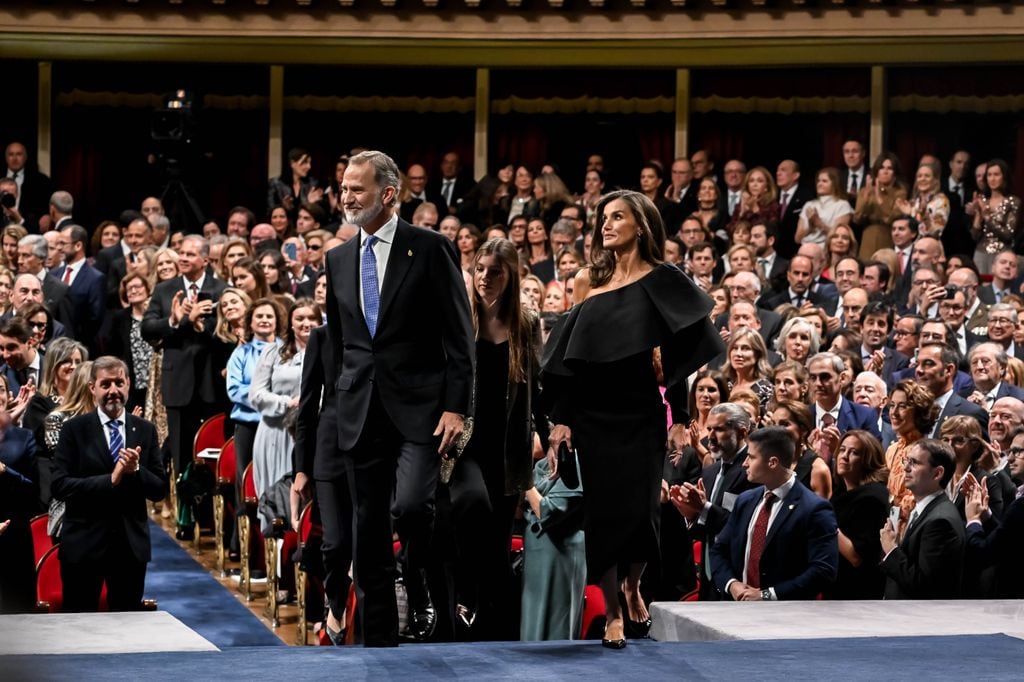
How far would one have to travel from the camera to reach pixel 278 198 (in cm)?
1212

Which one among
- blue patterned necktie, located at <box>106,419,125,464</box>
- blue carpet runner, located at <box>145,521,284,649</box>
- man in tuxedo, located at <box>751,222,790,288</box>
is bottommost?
blue carpet runner, located at <box>145,521,284,649</box>

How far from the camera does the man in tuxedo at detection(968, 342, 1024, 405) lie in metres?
6.62

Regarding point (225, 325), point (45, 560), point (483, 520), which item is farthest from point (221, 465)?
point (483, 520)

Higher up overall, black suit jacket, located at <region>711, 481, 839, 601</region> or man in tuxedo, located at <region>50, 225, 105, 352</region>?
man in tuxedo, located at <region>50, 225, 105, 352</region>

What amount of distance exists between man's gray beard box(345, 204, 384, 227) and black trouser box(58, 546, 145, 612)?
2277mm

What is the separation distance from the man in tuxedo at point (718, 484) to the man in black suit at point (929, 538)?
0.56 metres

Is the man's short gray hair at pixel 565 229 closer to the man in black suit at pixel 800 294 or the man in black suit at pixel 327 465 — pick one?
the man in black suit at pixel 800 294

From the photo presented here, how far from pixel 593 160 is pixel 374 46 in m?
2.56

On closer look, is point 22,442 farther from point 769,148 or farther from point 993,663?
point 769,148

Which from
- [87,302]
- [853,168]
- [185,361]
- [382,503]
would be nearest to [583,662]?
[382,503]

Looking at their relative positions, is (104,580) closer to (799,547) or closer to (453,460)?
(453,460)

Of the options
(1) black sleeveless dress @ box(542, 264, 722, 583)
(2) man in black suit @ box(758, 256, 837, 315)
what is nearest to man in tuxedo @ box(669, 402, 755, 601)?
(1) black sleeveless dress @ box(542, 264, 722, 583)

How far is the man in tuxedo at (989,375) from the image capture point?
6625 millimetres

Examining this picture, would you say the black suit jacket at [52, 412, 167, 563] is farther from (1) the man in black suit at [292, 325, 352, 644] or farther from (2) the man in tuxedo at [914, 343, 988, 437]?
(2) the man in tuxedo at [914, 343, 988, 437]
